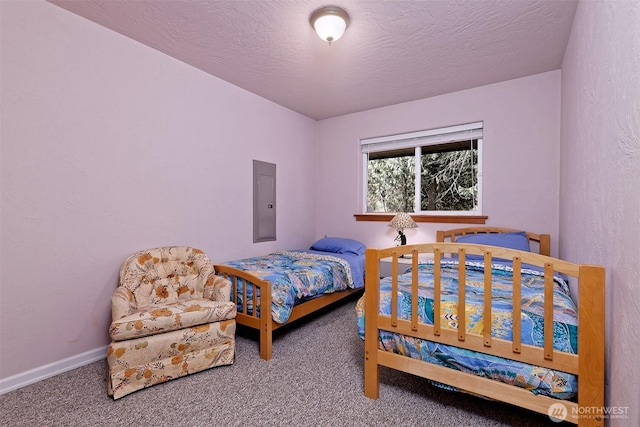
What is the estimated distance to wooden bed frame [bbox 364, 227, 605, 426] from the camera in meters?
1.17

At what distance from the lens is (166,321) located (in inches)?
73.3

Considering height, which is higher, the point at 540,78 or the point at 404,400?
the point at 540,78

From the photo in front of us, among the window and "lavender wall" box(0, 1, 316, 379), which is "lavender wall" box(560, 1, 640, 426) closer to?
the window

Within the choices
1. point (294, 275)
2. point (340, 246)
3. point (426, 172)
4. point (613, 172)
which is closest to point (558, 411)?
point (613, 172)

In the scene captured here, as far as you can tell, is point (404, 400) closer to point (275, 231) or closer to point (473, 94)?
point (275, 231)

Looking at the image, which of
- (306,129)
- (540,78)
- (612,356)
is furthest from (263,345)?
(540,78)

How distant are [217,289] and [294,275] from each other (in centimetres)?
65

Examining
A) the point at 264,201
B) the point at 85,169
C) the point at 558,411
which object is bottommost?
the point at 558,411

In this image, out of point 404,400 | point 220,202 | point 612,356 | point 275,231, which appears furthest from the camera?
point 275,231

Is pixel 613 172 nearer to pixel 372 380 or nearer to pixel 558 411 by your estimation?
pixel 558 411

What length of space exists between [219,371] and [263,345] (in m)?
0.33

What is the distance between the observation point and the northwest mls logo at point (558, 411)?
1.24 metres

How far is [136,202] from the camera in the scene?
241 centimetres

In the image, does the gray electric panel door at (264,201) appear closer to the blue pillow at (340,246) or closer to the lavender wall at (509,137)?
the blue pillow at (340,246)
